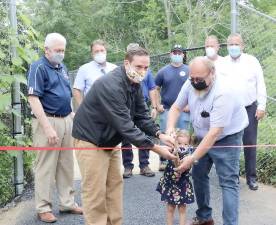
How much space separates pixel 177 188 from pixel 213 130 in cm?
79

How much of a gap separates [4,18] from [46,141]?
6.22 feet

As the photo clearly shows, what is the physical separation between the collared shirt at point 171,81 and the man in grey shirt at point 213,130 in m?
2.00

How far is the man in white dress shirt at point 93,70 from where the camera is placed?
20.9ft

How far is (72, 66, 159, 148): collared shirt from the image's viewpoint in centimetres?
405

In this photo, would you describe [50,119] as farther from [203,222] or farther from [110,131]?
[203,222]

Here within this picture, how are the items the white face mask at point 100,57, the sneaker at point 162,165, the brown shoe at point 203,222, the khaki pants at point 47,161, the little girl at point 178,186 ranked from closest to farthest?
the little girl at point 178,186 → the brown shoe at point 203,222 → the khaki pants at point 47,161 → the white face mask at point 100,57 → the sneaker at point 162,165

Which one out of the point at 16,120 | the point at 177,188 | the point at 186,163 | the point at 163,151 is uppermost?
the point at 16,120

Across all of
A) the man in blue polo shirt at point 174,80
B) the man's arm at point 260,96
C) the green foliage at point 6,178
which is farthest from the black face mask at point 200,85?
the green foliage at point 6,178

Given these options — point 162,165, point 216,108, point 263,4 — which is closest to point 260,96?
point 162,165

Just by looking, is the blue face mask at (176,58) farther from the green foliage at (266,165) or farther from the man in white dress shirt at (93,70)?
the green foliage at (266,165)

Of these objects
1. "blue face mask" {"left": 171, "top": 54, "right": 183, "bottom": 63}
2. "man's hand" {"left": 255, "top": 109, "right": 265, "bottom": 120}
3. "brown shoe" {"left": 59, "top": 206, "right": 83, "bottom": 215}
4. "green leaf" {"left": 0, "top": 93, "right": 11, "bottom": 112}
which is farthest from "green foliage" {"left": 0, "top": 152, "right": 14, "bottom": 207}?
"man's hand" {"left": 255, "top": 109, "right": 265, "bottom": 120}

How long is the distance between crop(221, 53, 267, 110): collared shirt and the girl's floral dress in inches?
78.5

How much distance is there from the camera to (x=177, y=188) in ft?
15.7

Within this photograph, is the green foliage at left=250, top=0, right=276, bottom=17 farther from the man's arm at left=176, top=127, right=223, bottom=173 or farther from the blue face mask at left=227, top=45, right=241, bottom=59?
the man's arm at left=176, top=127, right=223, bottom=173
